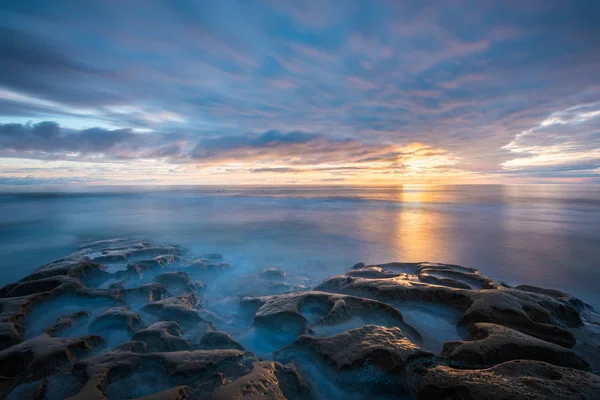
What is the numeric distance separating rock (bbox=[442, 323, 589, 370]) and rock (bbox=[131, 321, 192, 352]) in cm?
551

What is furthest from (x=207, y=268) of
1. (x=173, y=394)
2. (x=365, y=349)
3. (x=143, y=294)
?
(x=365, y=349)

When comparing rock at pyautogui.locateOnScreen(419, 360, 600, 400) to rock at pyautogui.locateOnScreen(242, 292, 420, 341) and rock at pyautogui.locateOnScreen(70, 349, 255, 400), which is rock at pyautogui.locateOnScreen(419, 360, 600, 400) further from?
rock at pyautogui.locateOnScreen(70, 349, 255, 400)

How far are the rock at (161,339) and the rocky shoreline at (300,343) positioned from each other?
3 cm

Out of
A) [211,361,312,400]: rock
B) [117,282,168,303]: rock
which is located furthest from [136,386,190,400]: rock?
[117,282,168,303]: rock

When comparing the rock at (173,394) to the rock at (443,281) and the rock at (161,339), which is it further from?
the rock at (443,281)

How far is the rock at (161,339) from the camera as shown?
5.54 m

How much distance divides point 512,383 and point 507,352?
107 cm

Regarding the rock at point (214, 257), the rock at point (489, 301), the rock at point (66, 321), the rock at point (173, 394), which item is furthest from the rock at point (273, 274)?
the rock at point (173, 394)

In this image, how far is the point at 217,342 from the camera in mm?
5898

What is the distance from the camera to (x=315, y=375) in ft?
16.0

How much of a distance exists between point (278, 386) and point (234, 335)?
278 centimetres

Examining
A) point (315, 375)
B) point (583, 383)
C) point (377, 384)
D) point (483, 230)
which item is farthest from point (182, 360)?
point (483, 230)

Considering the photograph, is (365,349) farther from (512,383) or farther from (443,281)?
(443,281)

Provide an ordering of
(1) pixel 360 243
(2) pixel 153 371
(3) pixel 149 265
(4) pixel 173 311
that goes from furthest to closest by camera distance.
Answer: (1) pixel 360 243 < (3) pixel 149 265 < (4) pixel 173 311 < (2) pixel 153 371
